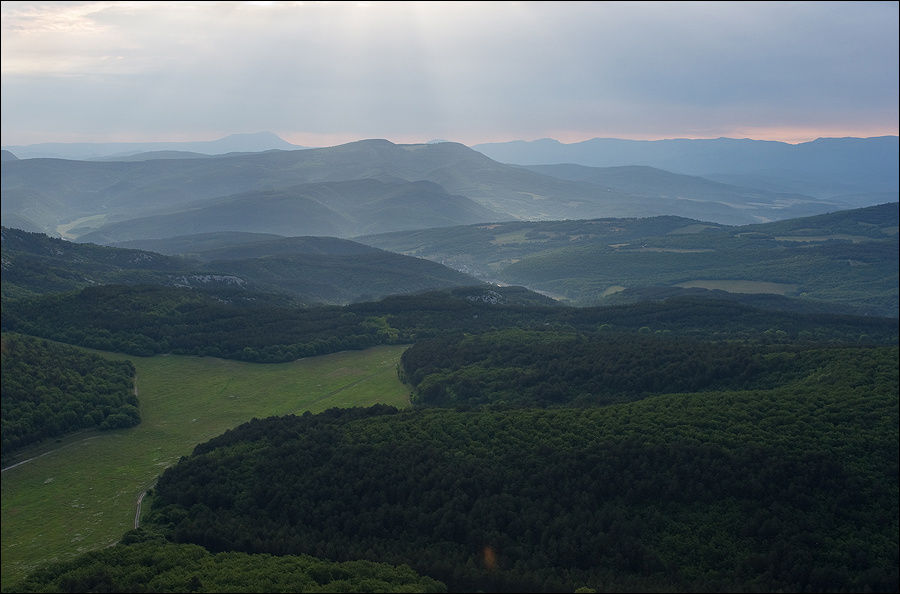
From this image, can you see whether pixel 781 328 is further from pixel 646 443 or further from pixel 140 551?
pixel 140 551

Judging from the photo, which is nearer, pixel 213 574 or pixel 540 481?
pixel 213 574

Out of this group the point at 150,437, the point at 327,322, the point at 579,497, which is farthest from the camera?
the point at 327,322

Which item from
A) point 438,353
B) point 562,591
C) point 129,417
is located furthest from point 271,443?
point 438,353

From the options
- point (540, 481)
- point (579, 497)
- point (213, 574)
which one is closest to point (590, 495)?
point (579, 497)

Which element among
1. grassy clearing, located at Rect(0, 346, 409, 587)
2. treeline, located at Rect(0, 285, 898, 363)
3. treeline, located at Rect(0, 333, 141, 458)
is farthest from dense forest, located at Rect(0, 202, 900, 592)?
treeline, located at Rect(0, 285, 898, 363)

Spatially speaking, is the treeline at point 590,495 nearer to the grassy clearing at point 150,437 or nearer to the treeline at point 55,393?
the grassy clearing at point 150,437

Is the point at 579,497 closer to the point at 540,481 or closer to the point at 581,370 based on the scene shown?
the point at 540,481
